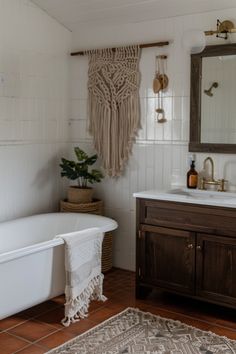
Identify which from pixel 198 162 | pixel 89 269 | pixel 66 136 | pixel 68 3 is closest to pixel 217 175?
pixel 198 162

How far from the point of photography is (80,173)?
14.1ft

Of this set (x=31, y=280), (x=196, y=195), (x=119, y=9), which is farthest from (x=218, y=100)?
(x=31, y=280)

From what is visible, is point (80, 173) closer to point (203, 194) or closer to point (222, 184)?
point (203, 194)

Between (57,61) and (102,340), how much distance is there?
2597mm

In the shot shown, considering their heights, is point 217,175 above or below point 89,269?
above

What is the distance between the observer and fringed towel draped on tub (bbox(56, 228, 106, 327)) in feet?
11.0

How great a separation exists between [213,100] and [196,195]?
757mm

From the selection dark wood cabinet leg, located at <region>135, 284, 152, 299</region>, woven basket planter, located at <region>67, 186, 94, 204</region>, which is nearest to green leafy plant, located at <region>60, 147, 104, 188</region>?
woven basket planter, located at <region>67, 186, 94, 204</region>

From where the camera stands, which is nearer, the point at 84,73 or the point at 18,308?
the point at 18,308

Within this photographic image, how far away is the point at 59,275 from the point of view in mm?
3443

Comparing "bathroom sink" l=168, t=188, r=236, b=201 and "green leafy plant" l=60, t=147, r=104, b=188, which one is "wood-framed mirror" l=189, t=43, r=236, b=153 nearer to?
"bathroom sink" l=168, t=188, r=236, b=201

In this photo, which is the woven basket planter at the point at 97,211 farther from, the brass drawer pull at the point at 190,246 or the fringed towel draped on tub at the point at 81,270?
the brass drawer pull at the point at 190,246

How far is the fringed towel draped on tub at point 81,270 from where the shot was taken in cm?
335

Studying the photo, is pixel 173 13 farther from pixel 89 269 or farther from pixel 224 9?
pixel 89 269
